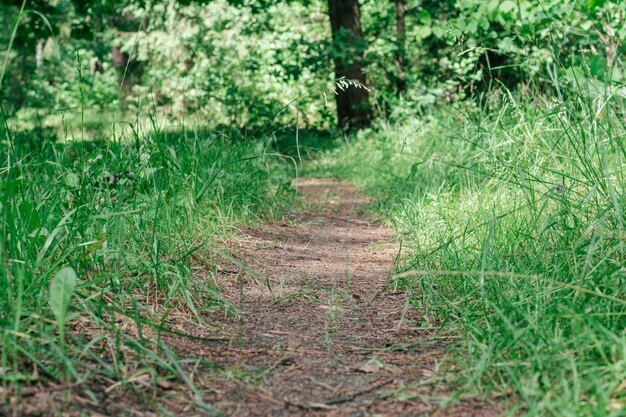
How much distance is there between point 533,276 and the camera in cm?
158

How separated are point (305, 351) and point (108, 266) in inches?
28.8

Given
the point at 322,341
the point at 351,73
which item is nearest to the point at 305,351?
the point at 322,341

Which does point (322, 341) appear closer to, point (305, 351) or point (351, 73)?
point (305, 351)

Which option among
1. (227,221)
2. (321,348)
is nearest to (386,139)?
(227,221)

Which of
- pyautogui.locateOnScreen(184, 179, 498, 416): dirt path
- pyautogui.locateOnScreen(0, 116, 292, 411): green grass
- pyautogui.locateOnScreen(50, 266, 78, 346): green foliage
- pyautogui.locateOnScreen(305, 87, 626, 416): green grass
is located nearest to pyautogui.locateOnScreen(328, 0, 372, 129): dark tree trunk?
pyautogui.locateOnScreen(305, 87, 626, 416): green grass

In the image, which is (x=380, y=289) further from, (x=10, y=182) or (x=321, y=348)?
(x=10, y=182)

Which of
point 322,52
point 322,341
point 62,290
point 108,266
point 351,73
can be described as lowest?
point 322,341

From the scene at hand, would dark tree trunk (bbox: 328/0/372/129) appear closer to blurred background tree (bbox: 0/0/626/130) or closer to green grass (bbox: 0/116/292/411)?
blurred background tree (bbox: 0/0/626/130)

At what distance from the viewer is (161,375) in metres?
1.55

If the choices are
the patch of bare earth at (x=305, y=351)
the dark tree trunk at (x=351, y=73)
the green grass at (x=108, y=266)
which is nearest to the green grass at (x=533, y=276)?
the patch of bare earth at (x=305, y=351)

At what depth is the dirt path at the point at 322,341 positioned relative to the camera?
1.46 m

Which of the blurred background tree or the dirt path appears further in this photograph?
the blurred background tree

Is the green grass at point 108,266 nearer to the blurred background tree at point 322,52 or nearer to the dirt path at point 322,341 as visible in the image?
the dirt path at point 322,341

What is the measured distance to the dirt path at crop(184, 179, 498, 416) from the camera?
1456mm
